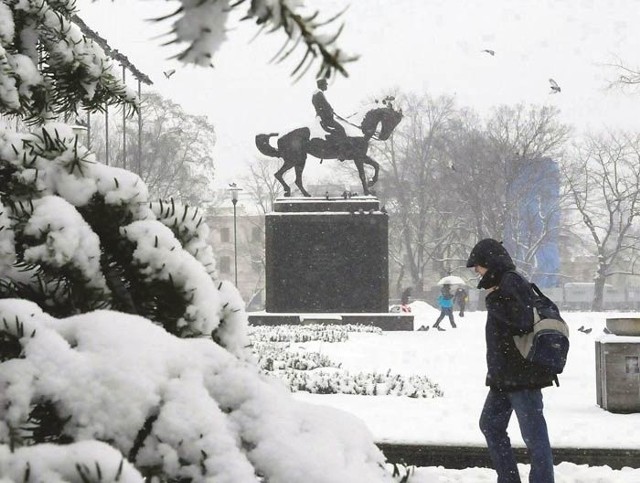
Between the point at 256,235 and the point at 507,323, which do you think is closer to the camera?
the point at 507,323

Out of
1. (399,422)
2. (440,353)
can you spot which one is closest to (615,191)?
(440,353)

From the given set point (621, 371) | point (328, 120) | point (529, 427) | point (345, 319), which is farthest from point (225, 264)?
point (529, 427)

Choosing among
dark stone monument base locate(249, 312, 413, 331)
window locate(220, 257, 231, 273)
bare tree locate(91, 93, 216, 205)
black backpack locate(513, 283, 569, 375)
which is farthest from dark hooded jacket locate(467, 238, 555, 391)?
window locate(220, 257, 231, 273)

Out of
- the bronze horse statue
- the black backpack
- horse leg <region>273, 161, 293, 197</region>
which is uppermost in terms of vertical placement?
the bronze horse statue

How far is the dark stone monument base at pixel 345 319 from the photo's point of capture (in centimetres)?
2384

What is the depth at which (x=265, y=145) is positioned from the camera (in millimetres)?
25297

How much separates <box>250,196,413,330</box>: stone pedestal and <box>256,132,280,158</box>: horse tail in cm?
206

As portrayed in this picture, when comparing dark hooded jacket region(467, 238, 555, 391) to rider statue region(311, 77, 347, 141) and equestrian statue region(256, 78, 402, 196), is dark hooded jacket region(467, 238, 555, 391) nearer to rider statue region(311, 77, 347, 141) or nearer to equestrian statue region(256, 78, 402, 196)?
equestrian statue region(256, 78, 402, 196)

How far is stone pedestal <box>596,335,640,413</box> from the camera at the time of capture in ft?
29.0

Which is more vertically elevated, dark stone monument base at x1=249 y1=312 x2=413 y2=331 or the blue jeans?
the blue jeans

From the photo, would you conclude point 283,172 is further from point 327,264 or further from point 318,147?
point 327,264

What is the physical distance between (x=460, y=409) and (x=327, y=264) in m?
15.2

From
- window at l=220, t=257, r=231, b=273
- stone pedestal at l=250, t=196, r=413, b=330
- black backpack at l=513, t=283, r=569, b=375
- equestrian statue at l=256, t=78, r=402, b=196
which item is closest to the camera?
black backpack at l=513, t=283, r=569, b=375

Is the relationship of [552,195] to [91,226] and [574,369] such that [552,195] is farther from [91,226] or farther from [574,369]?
[91,226]
